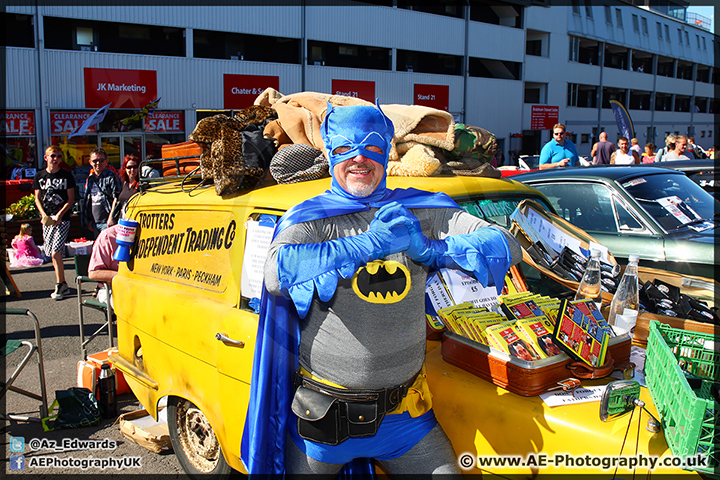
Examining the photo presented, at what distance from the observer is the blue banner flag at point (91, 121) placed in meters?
18.8

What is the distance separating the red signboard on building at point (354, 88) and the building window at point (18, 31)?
38.4 ft

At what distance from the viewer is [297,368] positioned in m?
2.41

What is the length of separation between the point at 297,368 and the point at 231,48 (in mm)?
23752

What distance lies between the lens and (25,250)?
10562mm

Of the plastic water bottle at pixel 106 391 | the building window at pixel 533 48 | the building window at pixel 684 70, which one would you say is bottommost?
the plastic water bottle at pixel 106 391

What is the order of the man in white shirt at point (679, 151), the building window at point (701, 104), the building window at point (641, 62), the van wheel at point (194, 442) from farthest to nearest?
the building window at point (701, 104), the building window at point (641, 62), the man in white shirt at point (679, 151), the van wheel at point (194, 442)

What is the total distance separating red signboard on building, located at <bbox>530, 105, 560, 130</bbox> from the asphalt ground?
3297 centimetres

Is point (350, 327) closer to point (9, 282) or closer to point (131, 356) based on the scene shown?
point (131, 356)

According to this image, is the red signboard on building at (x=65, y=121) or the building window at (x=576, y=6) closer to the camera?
the red signboard on building at (x=65, y=121)

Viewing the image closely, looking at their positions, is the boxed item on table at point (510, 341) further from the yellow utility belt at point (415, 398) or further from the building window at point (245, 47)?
the building window at point (245, 47)

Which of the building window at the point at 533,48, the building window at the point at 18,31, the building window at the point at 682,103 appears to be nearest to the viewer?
the building window at the point at 18,31

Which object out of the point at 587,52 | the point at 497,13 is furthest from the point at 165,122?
the point at 587,52

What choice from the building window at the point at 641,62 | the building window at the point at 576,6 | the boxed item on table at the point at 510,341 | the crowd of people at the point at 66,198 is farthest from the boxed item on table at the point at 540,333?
the building window at the point at 641,62

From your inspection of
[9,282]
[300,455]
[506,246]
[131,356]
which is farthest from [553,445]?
[9,282]
